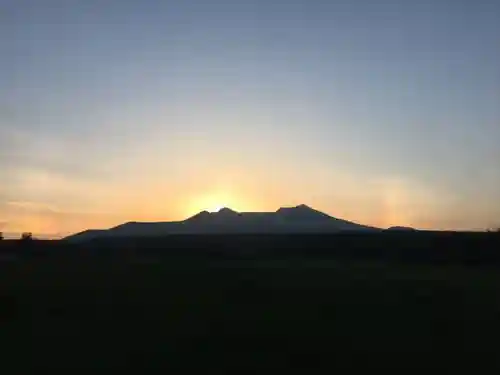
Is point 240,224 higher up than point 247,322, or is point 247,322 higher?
point 240,224

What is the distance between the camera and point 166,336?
15.3m

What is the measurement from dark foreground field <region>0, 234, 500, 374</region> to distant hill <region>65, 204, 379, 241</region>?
40553mm

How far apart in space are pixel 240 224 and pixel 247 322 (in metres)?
51.6

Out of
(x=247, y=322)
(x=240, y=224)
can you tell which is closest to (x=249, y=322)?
(x=247, y=322)

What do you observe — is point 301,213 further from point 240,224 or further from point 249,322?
point 249,322

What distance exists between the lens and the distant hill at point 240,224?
2623 inches

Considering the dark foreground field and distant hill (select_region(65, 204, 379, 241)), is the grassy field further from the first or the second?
distant hill (select_region(65, 204, 379, 241))

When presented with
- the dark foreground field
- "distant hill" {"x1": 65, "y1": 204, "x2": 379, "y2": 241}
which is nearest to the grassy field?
the dark foreground field

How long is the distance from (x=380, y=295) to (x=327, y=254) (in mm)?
20385

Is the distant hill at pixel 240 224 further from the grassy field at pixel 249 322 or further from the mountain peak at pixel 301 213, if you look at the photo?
the grassy field at pixel 249 322

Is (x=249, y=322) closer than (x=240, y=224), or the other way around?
(x=249, y=322)

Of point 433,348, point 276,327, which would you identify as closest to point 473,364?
point 433,348

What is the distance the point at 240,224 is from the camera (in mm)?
68062

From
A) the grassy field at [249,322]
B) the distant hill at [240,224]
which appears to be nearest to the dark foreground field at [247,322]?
the grassy field at [249,322]
